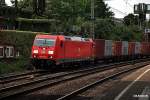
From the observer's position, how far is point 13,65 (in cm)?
3228

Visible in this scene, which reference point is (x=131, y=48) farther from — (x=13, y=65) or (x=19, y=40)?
(x=13, y=65)

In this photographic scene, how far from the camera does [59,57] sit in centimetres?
3148

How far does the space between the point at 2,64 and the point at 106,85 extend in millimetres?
11884

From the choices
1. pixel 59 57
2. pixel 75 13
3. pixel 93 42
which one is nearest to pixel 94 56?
pixel 93 42

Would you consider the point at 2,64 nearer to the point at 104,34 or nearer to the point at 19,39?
the point at 19,39

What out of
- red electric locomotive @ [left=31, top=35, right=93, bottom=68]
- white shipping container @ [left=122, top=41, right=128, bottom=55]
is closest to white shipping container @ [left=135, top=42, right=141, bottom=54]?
white shipping container @ [left=122, top=41, right=128, bottom=55]

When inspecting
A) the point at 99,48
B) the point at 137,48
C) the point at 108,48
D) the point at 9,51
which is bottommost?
the point at 137,48

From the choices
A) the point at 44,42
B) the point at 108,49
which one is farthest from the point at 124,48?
the point at 44,42

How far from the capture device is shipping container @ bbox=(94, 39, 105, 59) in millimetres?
44616

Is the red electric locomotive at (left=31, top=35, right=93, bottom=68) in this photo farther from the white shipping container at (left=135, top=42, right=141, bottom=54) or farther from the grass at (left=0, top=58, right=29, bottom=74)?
the white shipping container at (left=135, top=42, right=141, bottom=54)

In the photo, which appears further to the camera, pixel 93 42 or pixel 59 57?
pixel 93 42

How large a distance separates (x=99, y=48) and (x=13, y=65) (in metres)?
15.3

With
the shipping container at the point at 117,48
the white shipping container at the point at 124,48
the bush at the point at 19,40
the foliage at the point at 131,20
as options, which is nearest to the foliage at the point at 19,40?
the bush at the point at 19,40

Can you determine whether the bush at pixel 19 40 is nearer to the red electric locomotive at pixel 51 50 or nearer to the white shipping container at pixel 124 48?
the red electric locomotive at pixel 51 50
